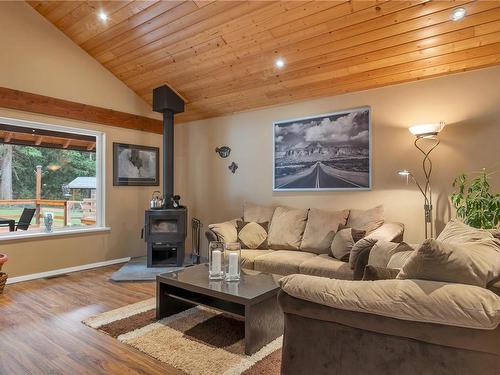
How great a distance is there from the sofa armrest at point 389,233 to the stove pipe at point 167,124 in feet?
9.59

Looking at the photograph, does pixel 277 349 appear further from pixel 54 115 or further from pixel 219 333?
pixel 54 115

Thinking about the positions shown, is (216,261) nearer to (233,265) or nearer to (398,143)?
(233,265)

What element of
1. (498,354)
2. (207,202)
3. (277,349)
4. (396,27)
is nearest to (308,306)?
(498,354)

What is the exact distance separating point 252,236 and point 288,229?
0.47 m

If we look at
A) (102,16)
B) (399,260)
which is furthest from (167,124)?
(399,260)

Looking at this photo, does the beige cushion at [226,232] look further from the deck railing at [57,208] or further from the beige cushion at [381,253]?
the deck railing at [57,208]

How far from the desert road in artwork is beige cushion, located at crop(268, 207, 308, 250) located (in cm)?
43

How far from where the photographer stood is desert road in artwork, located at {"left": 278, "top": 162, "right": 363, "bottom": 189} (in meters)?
4.12

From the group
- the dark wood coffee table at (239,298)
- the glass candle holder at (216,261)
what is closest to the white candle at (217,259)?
the glass candle holder at (216,261)

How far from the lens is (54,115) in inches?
173

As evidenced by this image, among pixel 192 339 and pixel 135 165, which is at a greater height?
pixel 135 165

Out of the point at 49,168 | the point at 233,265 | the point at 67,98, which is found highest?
the point at 67,98

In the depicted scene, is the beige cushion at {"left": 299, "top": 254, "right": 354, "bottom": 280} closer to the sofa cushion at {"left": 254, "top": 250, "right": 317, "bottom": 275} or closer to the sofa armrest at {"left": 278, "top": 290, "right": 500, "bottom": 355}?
the sofa cushion at {"left": 254, "top": 250, "right": 317, "bottom": 275}

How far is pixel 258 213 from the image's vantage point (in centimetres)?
451
